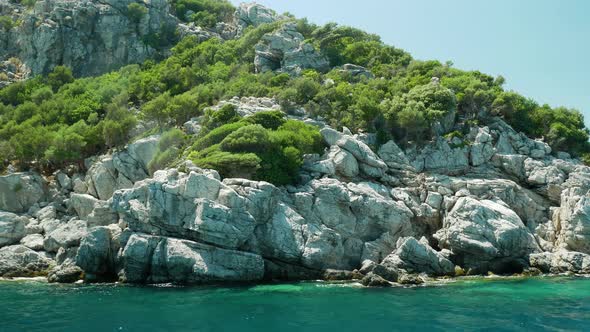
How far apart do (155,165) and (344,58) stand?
49.0 meters

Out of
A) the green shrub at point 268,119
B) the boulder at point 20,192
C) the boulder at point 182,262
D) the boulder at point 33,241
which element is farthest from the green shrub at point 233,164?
the boulder at point 20,192

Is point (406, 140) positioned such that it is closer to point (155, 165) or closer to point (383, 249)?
point (383, 249)

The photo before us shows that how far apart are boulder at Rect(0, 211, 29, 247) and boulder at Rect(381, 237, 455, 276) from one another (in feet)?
132

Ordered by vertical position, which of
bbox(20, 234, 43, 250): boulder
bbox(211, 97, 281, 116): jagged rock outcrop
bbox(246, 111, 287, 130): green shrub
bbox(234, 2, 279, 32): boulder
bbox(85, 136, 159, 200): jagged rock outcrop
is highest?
bbox(234, 2, 279, 32): boulder

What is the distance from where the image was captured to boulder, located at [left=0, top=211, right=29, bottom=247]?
55.8 m

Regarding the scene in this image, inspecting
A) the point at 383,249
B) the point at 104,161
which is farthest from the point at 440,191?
the point at 104,161

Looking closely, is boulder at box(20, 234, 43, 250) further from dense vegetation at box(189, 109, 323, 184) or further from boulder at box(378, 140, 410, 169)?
boulder at box(378, 140, 410, 169)

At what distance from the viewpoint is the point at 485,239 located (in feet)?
167

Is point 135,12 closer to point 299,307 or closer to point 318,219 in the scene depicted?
point 318,219

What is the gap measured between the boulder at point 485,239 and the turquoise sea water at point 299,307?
5.63m

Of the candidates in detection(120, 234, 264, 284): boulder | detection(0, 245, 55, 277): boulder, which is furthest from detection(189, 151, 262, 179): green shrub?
detection(0, 245, 55, 277): boulder

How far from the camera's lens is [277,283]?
46062 millimetres

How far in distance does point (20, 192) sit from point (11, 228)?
717 cm

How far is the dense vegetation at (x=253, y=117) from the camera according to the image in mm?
60688
